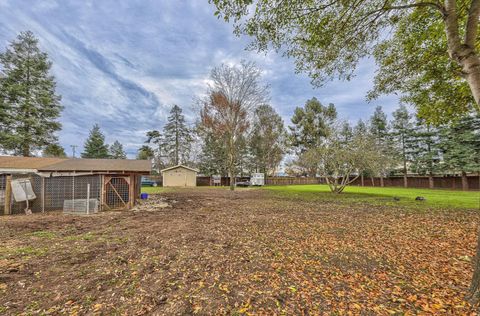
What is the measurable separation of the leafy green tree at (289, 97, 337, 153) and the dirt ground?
92.6 feet

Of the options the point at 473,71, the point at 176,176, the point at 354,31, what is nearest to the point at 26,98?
the point at 176,176

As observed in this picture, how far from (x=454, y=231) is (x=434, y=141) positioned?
31.2 meters

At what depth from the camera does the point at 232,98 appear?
2267 centimetres

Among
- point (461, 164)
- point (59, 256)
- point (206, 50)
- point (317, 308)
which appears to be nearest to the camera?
point (317, 308)

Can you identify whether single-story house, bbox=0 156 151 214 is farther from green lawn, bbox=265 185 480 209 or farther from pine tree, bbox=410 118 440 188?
pine tree, bbox=410 118 440 188

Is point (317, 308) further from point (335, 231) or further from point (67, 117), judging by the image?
point (67, 117)

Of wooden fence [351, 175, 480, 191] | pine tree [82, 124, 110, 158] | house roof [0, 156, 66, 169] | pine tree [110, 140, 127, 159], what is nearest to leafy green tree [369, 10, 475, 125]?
house roof [0, 156, 66, 169]

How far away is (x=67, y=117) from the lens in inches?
828

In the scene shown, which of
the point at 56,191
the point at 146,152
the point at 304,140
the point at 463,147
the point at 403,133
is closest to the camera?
the point at 56,191

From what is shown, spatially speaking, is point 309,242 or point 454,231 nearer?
point 309,242

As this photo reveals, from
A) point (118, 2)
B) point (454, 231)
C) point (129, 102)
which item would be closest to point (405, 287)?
point (454, 231)

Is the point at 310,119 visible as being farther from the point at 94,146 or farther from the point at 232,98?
the point at 94,146

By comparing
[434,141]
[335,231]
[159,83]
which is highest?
[159,83]

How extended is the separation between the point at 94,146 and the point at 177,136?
1434cm
